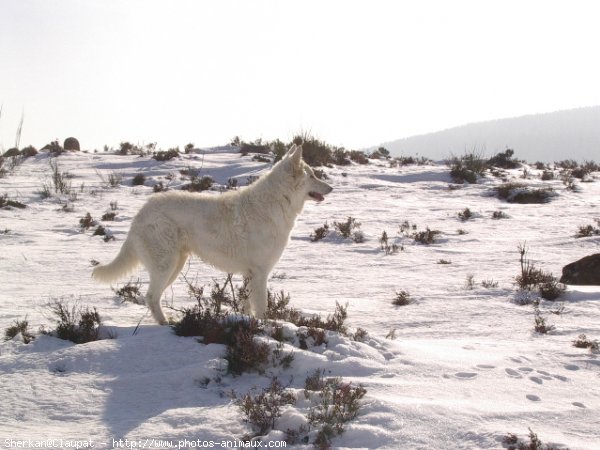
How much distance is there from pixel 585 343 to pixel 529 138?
205 ft

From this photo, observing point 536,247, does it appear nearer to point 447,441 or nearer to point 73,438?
point 447,441

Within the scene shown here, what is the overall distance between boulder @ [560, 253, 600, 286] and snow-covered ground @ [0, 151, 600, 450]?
1.54 feet

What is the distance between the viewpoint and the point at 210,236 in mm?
5512

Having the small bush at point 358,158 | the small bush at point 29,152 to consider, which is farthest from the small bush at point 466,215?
the small bush at point 29,152

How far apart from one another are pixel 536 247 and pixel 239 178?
8.35 metres

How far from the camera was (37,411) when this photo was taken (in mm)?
3367

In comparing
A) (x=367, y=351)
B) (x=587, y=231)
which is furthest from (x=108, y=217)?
(x=587, y=231)

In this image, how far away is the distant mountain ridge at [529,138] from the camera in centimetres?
4828

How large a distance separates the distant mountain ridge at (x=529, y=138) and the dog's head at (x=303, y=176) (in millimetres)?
37454

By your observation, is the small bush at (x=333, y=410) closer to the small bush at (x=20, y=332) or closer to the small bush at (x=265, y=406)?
the small bush at (x=265, y=406)

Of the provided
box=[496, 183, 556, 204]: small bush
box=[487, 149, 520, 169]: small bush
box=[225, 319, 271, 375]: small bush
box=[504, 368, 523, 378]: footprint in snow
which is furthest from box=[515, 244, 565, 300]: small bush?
box=[487, 149, 520, 169]: small bush

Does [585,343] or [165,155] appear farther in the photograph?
[165,155]

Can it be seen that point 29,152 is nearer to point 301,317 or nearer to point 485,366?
point 301,317

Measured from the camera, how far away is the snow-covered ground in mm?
3215
